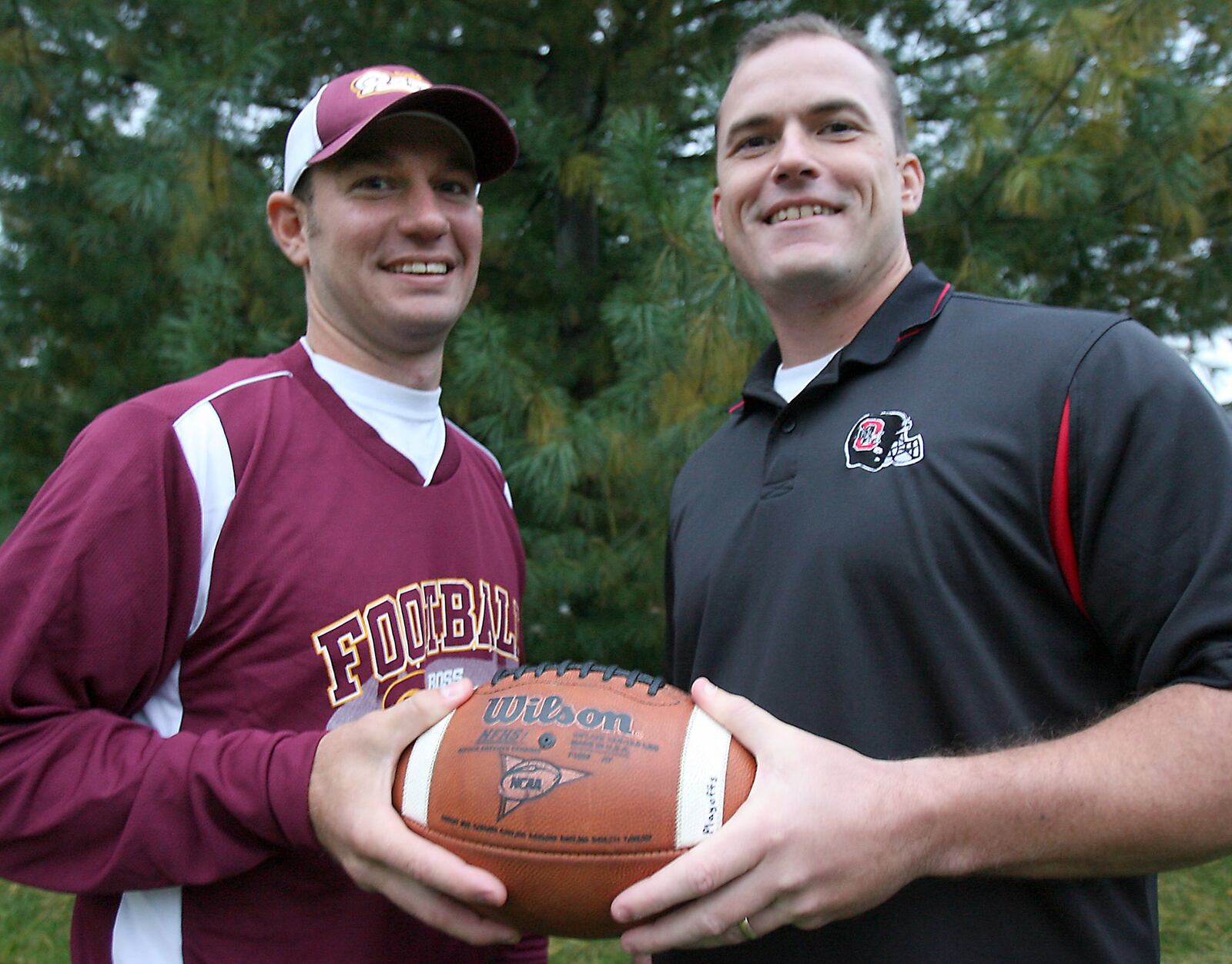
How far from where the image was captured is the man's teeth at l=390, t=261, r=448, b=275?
1.99 m

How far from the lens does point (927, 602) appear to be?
152cm

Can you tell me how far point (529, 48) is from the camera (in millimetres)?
3834

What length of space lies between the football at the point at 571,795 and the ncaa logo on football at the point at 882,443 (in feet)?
1.80

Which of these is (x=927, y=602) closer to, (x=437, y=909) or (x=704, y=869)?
(x=704, y=869)

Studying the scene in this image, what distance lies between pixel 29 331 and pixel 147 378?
2.19ft

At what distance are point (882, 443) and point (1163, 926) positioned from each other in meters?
3.28

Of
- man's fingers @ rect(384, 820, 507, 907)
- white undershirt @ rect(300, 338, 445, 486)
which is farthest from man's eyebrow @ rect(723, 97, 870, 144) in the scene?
man's fingers @ rect(384, 820, 507, 907)

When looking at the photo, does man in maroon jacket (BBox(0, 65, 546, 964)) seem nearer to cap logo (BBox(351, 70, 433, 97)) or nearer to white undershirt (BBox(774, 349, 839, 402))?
cap logo (BBox(351, 70, 433, 97))

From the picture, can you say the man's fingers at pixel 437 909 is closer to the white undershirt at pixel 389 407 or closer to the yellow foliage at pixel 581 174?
the white undershirt at pixel 389 407

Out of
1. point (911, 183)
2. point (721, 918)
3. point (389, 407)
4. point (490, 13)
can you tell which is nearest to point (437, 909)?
point (721, 918)

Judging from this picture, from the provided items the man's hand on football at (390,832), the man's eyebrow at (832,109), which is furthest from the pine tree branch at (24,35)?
the man's hand on football at (390,832)

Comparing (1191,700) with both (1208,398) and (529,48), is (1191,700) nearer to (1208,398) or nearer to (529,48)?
(1208,398)

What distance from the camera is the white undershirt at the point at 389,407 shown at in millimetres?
1991

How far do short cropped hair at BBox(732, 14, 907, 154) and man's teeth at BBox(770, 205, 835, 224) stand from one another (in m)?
0.26
